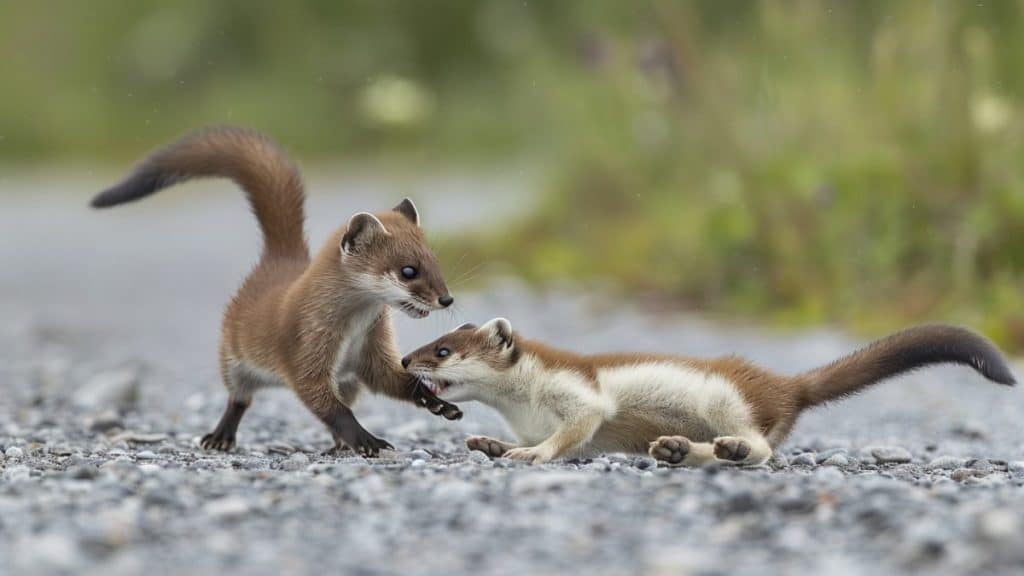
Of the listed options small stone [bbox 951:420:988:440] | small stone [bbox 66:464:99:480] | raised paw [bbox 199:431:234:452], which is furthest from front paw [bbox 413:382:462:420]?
small stone [bbox 951:420:988:440]

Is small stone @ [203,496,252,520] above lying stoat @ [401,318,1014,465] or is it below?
below

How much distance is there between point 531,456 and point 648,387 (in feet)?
1.35

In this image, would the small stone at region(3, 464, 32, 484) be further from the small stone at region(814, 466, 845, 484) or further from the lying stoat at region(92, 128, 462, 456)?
the small stone at region(814, 466, 845, 484)

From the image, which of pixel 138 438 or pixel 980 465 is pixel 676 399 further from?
pixel 138 438

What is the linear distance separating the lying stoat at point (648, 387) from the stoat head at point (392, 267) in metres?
0.18

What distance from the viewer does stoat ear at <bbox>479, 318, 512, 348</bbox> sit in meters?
4.78

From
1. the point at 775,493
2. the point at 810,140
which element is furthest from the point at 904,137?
the point at 775,493

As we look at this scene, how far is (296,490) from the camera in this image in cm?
373

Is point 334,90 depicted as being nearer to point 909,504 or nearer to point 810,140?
point 810,140

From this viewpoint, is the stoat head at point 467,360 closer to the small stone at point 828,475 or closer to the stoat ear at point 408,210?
the stoat ear at point 408,210

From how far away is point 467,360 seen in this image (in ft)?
15.8

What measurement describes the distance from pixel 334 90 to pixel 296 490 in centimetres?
1756

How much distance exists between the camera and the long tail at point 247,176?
541 centimetres

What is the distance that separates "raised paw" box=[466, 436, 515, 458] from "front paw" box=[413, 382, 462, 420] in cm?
18
